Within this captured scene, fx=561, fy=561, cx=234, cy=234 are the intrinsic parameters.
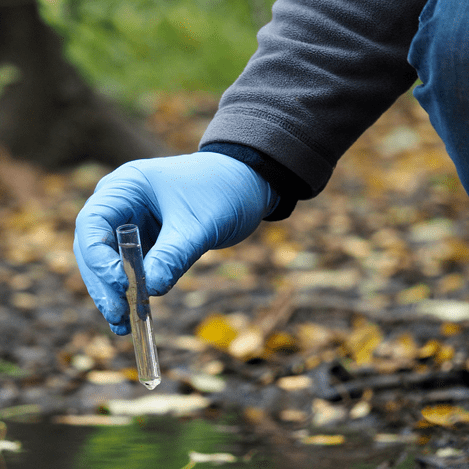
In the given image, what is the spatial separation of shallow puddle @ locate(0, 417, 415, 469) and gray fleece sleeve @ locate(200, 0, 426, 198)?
25.0 inches

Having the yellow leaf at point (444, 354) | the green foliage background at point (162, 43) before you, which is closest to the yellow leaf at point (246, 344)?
the yellow leaf at point (444, 354)

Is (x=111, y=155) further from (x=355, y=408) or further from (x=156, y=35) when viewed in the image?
(x=355, y=408)

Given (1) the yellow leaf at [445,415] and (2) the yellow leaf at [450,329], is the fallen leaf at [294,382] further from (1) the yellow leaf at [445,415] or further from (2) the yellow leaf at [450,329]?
(2) the yellow leaf at [450,329]

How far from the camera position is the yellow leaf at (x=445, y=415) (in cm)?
138

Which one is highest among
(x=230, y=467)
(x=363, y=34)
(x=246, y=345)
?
(x=363, y=34)

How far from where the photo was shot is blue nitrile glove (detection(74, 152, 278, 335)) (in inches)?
41.0

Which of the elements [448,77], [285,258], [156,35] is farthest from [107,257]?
[156,35]

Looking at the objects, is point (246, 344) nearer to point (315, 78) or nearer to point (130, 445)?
point (130, 445)

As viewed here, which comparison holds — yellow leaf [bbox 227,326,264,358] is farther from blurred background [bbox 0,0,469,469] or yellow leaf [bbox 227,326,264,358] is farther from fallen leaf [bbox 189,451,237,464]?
fallen leaf [bbox 189,451,237,464]

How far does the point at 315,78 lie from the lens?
121cm

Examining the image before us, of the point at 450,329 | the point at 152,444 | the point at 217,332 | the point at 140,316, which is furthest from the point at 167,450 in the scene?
the point at 450,329

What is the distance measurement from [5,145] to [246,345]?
9.73ft

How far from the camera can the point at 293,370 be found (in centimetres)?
178

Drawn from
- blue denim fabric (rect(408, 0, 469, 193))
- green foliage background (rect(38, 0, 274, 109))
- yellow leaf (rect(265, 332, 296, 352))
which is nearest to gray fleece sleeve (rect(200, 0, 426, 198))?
blue denim fabric (rect(408, 0, 469, 193))
